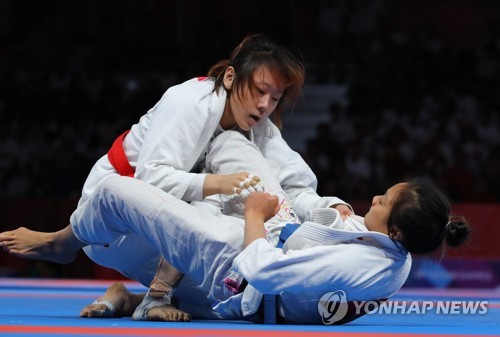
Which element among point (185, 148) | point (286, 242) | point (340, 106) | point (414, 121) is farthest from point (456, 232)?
point (340, 106)

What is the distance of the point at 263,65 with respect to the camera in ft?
10.9

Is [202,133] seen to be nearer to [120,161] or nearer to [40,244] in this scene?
[120,161]

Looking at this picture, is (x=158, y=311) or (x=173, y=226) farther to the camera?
(x=158, y=311)

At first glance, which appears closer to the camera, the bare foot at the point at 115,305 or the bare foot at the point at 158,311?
the bare foot at the point at 158,311

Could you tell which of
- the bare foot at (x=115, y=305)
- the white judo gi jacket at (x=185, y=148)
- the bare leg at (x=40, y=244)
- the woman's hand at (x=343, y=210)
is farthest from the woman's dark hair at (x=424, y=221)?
the bare leg at (x=40, y=244)

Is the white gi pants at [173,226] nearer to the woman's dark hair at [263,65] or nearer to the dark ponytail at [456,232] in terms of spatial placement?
the woman's dark hair at [263,65]

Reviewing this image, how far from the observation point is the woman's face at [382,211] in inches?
112

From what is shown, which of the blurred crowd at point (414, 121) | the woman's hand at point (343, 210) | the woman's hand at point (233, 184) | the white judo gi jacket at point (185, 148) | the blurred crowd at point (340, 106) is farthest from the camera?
the blurred crowd at point (340, 106)

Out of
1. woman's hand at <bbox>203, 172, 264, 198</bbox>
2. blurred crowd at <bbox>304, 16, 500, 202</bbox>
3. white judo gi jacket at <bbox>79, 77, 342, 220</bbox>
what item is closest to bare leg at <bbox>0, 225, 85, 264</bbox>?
white judo gi jacket at <bbox>79, 77, 342, 220</bbox>

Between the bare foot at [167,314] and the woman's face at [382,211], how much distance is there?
0.69 meters

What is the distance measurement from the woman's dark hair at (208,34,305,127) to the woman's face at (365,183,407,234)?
68 cm

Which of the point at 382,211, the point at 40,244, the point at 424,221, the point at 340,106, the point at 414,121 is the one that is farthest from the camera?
the point at 340,106

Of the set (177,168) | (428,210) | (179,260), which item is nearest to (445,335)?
(428,210)

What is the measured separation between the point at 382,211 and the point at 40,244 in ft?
4.55
